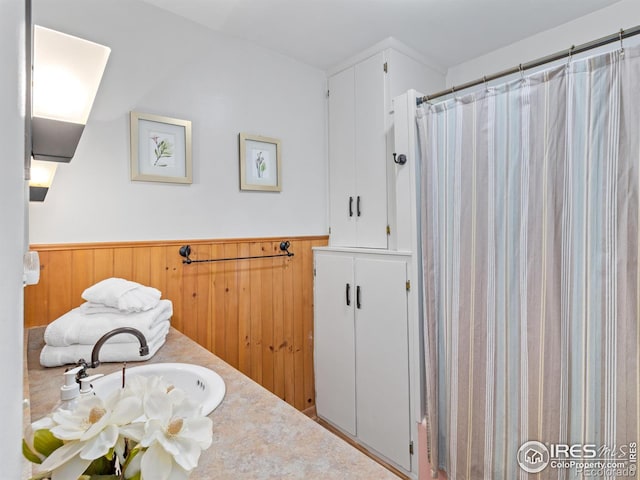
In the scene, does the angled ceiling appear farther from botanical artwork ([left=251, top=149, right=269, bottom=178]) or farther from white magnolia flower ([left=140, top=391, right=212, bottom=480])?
white magnolia flower ([left=140, top=391, right=212, bottom=480])

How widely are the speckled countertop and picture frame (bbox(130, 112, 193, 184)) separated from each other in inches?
41.1

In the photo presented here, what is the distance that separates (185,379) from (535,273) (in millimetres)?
1399

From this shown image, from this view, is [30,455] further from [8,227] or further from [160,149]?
[160,149]

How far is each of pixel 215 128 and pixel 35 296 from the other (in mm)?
1213

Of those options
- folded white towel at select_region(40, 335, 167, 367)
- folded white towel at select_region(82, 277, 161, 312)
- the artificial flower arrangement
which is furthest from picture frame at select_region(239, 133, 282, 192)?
the artificial flower arrangement

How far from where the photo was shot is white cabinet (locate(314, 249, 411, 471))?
187 cm

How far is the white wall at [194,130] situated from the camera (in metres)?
1.60

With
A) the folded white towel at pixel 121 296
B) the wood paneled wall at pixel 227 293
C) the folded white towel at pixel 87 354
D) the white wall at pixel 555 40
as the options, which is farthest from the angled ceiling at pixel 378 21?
the folded white towel at pixel 87 354

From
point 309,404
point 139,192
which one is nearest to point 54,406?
point 139,192

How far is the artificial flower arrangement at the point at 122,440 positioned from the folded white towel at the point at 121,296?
101cm

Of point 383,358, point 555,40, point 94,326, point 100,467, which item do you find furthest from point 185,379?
point 555,40

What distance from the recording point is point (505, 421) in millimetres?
1453

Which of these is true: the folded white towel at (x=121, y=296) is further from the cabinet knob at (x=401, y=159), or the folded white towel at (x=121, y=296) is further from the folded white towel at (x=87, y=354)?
the cabinet knob at (x=401, y=159)

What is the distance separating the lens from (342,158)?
2408 mm
